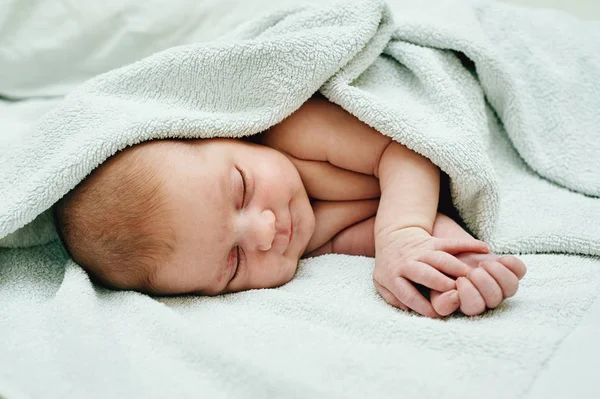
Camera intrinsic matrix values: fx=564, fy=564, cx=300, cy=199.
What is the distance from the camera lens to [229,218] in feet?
2.78

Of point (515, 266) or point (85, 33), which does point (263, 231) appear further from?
point (85, 33)

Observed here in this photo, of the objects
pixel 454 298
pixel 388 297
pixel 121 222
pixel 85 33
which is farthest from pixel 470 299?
pixel 85 33

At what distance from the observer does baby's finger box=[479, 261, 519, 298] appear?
2.31 feet

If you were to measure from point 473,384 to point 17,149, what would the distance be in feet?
2.58

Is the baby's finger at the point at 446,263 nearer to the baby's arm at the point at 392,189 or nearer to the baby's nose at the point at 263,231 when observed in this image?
the baby's arm at the point at 392,189

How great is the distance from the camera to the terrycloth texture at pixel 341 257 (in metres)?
0.65

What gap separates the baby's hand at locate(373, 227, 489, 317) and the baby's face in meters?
0.16

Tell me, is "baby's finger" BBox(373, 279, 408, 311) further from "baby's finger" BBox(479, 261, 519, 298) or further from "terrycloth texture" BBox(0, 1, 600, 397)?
"baby's finger" BBox(479, 261, 519, 298)

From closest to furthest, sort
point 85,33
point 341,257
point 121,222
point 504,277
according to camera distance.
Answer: point 504,277 → point 121,222 → point 341,257 → point 85,33

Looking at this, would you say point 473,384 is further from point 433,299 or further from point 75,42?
point 75,42

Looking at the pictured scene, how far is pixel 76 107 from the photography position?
36.1 inches

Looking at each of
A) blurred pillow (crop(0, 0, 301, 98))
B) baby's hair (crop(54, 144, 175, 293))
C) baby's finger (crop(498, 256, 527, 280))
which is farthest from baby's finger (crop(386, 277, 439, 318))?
blurred pillow (crop(0, 0, 301, 98))

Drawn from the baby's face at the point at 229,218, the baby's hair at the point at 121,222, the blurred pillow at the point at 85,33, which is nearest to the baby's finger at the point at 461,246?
the baby's face at the point at 229,218

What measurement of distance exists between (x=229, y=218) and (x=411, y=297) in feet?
0.95
